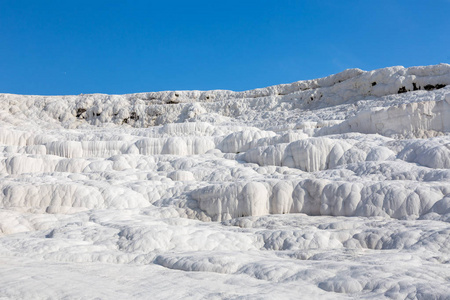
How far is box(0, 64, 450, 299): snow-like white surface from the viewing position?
4410 millimetres

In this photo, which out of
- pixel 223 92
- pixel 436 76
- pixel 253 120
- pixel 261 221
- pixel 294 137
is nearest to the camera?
pixel 261 221

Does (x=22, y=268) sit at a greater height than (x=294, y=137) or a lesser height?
lesser

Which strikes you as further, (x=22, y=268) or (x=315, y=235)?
(x=315, y=235)

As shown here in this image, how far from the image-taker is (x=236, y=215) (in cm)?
1048

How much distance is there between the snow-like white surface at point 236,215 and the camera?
4.41 metres

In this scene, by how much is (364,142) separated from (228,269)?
11372 mm

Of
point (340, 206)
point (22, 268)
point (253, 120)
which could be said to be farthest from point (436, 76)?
point (22, 268)

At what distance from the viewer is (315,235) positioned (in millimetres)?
7375

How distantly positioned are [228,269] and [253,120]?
2842 cm

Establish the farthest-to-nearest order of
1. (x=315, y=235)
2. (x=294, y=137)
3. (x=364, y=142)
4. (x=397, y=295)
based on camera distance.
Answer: (x=294, y=137), (x=364, y=142), (x=315, y=235), (x=397, y=295)

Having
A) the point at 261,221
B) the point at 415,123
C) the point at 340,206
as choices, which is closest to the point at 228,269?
the point at 261,221

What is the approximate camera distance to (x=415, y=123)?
17.1 m

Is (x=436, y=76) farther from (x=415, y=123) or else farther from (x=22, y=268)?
(x=22, y=268)

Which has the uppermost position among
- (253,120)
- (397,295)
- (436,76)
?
(436,76)
